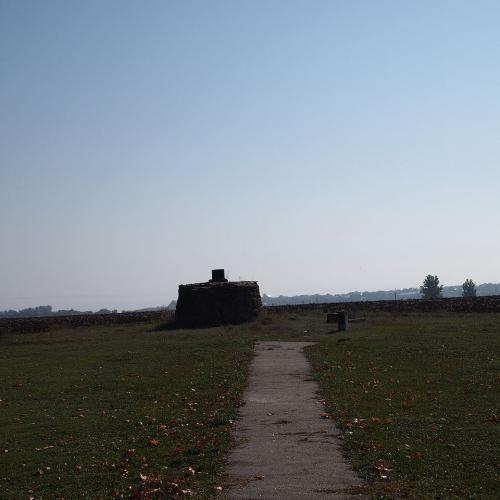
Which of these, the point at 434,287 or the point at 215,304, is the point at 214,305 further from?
the point at 434,287

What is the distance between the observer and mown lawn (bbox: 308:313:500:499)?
831 cm

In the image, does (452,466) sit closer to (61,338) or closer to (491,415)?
(491,415)

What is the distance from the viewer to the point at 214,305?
37.9 metres

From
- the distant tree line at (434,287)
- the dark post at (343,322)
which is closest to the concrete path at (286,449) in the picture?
the dark post at (343,322)

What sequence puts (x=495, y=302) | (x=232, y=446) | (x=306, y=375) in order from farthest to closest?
(x=495, y=302) < (x=306, y=375) < (x=232, y=446)

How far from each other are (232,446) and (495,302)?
3288 cm

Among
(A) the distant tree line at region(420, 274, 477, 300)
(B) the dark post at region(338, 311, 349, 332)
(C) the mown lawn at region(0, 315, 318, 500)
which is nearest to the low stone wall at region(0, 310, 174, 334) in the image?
(B) the dark post at region(338, 311, 349, 332)

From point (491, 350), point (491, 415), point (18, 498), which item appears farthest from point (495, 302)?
point (18, 498)

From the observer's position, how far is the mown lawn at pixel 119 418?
8.72 meters

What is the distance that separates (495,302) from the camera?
131ft

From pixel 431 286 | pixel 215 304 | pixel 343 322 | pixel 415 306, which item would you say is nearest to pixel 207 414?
pixel 343 322

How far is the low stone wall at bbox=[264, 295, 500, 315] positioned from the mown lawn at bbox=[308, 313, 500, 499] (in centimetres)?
1369

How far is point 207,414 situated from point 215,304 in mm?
25046

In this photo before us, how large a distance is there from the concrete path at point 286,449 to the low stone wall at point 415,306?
25495mm
